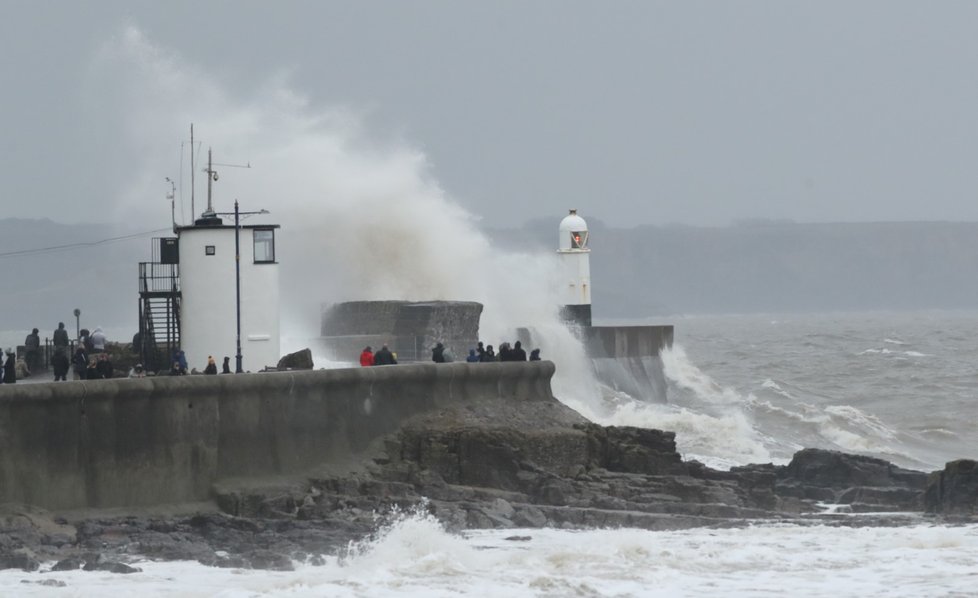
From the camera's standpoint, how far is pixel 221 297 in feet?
56.0

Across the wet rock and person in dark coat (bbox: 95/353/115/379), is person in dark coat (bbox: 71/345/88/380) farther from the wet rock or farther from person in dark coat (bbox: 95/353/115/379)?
the wet rock

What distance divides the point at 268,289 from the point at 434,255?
14.1m

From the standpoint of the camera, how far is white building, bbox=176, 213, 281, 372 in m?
17.0

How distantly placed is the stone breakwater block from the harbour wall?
15.6ft

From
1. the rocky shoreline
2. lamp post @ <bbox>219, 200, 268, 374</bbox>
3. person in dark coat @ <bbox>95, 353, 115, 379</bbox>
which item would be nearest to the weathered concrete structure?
lamp post @ <bbox>219, 200, 268, 374</bbox>

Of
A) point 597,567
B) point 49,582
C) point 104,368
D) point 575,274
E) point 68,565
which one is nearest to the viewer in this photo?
point 49,582

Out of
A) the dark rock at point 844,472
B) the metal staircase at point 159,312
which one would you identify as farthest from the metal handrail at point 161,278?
the dark rock at point 844,472

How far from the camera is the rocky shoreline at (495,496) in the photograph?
12.9m

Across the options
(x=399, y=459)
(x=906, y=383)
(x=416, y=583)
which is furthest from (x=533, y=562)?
(x=906, y=383)

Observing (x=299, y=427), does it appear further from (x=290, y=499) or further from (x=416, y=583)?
(x=416, y=583)

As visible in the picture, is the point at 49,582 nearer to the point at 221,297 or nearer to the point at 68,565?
the point at 68,565

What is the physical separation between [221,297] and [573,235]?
16072 millimetres

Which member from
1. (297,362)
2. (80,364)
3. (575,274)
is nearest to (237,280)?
(297,362)

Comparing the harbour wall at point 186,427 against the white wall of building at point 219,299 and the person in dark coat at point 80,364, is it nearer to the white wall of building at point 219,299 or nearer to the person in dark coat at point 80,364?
the person in dark coat at point 80,364
